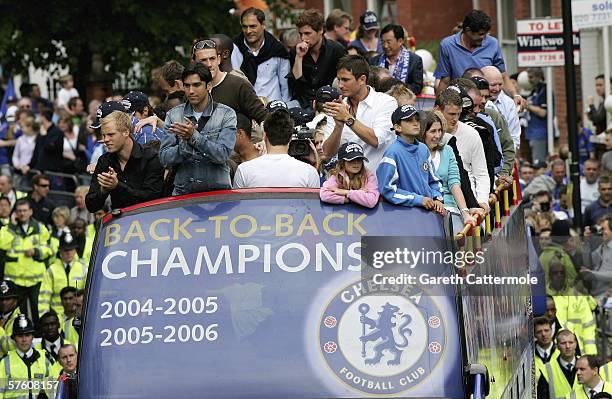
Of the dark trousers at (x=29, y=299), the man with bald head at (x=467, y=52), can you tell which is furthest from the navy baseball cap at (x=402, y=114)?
the dark trousers at (x=29, y=299)

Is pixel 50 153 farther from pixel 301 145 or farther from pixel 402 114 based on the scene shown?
pixel 402 114

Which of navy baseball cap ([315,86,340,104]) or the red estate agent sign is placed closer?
navy baseball cap ([315,86,340,104])

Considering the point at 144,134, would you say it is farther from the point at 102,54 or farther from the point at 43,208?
the point at 102,54

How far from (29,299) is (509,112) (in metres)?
7.54

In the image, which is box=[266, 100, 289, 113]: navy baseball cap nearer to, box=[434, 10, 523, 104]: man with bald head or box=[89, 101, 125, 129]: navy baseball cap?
box=[89, 101, 125, 129]: navy baseball cap

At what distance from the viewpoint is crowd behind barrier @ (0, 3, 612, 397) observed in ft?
37.9

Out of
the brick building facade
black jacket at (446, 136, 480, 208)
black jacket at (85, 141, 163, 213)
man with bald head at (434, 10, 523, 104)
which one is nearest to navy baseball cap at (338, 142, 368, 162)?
black jacket at (85, 141, 163, 213)

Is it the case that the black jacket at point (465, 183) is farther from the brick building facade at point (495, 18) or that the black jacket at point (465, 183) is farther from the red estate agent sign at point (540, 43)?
the brick building facade at point (495, 18)

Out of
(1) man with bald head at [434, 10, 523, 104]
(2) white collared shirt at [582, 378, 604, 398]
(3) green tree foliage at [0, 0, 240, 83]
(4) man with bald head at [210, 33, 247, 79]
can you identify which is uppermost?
(3) green tree foliage at [0, 0, 240, 83]

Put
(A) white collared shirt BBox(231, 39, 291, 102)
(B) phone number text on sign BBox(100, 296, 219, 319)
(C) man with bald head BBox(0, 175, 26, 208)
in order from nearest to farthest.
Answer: (B) phone number text on sign BBox(100, 296, 219, 319)
(A) white collared shirt BBox(231, 39, 291, 102)
(C) man with bald head BBox(0, 175, 26, 208)

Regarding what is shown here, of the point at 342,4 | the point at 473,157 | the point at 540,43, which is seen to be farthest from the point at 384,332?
the point at 342,4

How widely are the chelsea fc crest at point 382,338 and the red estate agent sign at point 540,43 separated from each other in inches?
539

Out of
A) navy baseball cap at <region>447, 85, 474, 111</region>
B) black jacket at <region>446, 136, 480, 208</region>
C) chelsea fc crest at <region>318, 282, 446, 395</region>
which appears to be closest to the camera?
chelsea fc crest at <region>318, 282, 446, 395</region>

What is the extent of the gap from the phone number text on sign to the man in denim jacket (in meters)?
0.99
